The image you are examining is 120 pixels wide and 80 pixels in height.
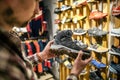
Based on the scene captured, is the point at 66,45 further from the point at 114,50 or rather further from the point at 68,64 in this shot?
the point at 68,64

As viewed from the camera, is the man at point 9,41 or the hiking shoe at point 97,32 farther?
the hiking shoe at point 97,32

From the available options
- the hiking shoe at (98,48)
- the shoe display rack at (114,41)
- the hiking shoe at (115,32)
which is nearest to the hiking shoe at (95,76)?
the shoe display rack at (114,41)

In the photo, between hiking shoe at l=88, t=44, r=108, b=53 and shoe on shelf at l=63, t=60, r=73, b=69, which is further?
shoe on shelf at l=63, t=60, r=73, b=69

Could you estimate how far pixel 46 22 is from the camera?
6344 millimetres

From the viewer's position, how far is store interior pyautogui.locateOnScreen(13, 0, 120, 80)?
350cm

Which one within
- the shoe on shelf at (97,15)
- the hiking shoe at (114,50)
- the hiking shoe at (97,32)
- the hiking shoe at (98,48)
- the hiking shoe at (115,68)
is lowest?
the hiking shoe at (115,68)

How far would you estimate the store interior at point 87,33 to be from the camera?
11.5 ft

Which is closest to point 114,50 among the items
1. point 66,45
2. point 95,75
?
point 95,75

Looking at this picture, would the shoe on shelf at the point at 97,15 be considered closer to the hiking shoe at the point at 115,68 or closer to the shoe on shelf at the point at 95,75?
the hiking shoe at the point at 115,68

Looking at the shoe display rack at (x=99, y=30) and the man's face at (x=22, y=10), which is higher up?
the man's face at (x=22, y=10)

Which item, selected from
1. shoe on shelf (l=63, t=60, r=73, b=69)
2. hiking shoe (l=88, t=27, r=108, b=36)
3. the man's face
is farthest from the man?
shoe on shelf (l=63, t=60, r=73, b=69)

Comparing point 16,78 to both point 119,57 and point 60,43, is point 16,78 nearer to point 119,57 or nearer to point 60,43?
point 60,43

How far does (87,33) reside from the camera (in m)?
4.18

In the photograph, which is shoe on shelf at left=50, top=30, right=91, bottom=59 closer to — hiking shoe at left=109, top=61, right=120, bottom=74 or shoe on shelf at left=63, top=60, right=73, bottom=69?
hiking shoe at left=109, top=61, right=120, bottom=74
